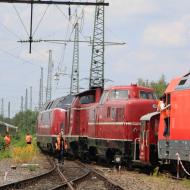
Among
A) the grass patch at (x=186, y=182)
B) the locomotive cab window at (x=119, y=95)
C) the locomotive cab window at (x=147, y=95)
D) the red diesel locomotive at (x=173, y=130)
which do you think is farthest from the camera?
the locomotive cab window at (x=147, y=95)

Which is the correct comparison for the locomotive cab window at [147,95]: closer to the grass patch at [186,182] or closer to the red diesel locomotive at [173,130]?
the red diesel locomotive at [173,130]

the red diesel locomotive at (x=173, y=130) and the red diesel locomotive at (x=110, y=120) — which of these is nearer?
the red diesel locomotive at (x=173, y=130)

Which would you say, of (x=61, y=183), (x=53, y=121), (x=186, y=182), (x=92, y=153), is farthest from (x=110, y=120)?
(x=53, y=121)

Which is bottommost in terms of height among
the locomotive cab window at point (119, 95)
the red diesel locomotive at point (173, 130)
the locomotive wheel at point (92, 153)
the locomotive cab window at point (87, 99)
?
the locomotive wheel at point (92, 153)

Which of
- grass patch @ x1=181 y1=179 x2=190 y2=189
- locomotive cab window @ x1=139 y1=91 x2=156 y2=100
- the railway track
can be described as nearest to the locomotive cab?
the railway track

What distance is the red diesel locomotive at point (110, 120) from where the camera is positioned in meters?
25.1

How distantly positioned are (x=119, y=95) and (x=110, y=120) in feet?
3.93

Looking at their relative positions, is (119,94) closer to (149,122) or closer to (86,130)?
(149,122)

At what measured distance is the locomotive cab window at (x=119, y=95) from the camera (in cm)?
2621

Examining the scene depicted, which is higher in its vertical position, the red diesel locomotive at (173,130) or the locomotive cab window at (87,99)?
the locomotive cab window at (87,99)

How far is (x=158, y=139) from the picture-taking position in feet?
71.0

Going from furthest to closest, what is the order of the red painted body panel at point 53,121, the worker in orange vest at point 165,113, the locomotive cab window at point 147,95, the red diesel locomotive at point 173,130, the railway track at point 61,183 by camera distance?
1. the red painted body panel at point 53,121
2. the locomotive cab window at point 147,95
3. the worker in orange vest at point 165,113
4. the red diesel locomotive at point 173,130
5. the railway track at point 61,183

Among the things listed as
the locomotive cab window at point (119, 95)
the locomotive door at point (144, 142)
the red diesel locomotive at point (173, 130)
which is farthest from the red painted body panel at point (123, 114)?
the red diesel locomotive at point (173, 130)

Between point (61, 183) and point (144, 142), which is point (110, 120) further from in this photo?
point (61, 183)
